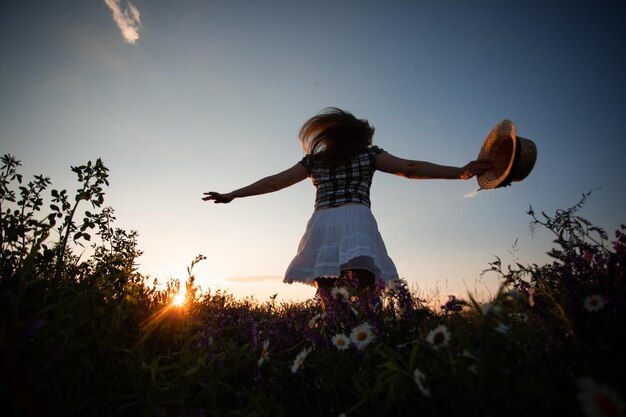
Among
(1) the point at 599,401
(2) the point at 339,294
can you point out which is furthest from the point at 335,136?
(1) the point at 599,401

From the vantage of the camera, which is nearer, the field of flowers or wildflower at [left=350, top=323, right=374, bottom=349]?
the field of flowers

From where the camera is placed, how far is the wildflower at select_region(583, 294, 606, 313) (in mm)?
1284

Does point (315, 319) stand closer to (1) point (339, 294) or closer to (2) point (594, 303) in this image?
(1) point (339, 294)

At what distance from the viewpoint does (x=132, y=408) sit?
5.19 ft

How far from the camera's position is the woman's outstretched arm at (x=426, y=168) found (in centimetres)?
342

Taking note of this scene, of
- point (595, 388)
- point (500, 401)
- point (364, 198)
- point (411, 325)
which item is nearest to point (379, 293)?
point (411, 325)

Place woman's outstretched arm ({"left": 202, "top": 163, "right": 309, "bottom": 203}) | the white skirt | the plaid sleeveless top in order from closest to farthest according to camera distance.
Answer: the white skirt, the plaid sleeveless top, woman's outstretched arm ({"left": 202, "top": 163, "right": 309, "bottom": 203})

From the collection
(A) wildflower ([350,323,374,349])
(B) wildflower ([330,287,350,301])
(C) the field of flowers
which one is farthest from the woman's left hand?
(A) wildflower ([350,323,374,349])

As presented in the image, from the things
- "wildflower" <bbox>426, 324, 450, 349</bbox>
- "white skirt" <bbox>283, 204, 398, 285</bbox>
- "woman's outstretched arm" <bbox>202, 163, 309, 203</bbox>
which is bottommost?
"wildflower" <bbox>426, 324, 450, 349</bbox>

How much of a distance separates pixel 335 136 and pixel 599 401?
3.46 metres

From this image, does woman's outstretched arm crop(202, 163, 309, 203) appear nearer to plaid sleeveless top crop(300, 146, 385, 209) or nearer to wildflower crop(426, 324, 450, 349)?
plaid sleeveless top crop(300, 146, 385, 209)

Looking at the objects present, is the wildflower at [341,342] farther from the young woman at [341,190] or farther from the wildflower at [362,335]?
the young woman at [341,190]

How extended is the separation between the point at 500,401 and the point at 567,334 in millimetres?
782

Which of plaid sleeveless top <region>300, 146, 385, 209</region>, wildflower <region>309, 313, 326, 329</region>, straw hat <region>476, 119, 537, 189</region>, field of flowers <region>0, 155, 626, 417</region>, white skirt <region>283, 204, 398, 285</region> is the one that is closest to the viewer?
field of flowers <region>0, 155, 626, 417</region>
